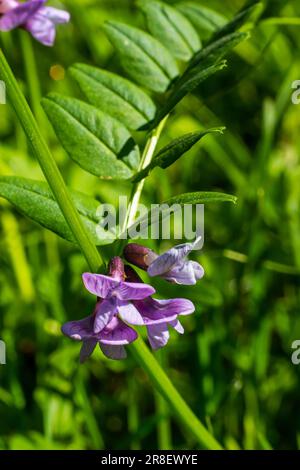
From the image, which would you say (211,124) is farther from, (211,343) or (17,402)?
(17,402)

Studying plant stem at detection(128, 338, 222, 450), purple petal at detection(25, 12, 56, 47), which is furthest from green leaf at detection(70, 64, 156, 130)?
plant stem at detection(128, 338, 222, 450)

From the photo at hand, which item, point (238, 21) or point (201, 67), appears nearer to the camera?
point (201, 67)

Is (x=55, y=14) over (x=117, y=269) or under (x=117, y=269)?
over

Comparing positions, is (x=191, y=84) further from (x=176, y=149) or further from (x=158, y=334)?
(x=158, y=334)

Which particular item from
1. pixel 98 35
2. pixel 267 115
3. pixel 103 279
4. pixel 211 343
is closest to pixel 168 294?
pixel 211 343

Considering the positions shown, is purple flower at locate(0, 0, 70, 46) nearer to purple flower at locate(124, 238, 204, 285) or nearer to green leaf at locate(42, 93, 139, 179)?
green leaf at locate(42, 93, 139, 179)

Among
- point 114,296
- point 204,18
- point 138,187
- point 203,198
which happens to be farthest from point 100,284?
point 204,18
